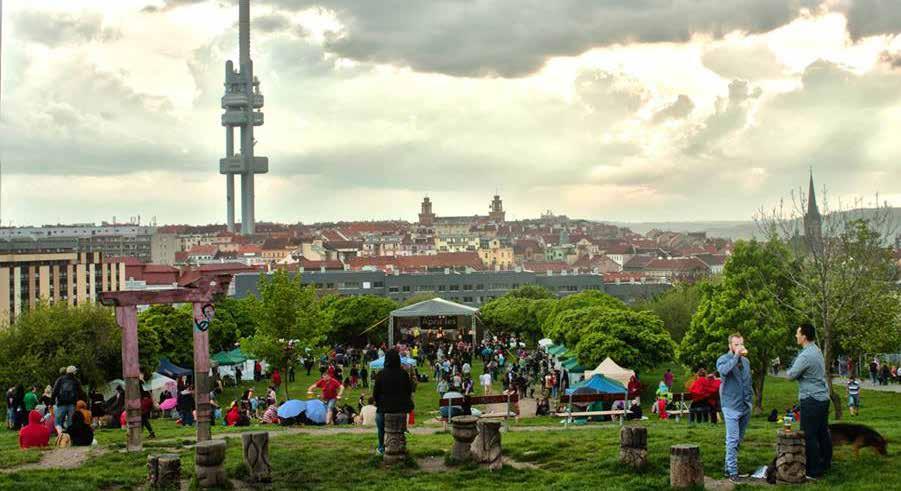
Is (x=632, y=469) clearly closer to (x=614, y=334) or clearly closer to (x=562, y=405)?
(x=562, y=405)

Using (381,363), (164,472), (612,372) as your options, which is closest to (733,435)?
(164,472)

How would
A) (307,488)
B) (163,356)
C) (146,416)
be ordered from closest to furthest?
(307,488) < (146,416) < (163,356)

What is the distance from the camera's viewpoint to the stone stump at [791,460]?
12719 millimetres

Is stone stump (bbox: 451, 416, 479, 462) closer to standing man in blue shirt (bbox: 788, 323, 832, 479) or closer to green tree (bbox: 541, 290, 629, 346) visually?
standing man in blue shirt (bbox: 788, 323, 832, 479)

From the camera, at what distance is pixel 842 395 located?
116ft

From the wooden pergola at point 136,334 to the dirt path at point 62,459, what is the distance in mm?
651

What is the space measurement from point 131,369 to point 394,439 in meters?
5.72

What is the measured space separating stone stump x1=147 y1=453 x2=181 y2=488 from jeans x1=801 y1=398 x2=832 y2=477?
795cm

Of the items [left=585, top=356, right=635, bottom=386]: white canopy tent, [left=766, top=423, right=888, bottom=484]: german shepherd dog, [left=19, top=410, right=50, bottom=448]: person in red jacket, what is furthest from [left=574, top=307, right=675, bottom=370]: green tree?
[left=766, top=423, right=888, bottom=484]: german shepherd dog

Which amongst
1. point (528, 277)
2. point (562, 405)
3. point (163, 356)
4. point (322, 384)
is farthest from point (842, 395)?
point (528, 277)

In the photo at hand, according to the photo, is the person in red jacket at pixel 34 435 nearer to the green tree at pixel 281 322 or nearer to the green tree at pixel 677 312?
the green tree at pixel 281 322

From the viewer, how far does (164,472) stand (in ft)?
45.0

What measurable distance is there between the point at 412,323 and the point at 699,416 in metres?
58.2

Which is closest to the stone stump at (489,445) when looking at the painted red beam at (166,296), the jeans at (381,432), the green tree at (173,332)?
the jeans at (381,432)
